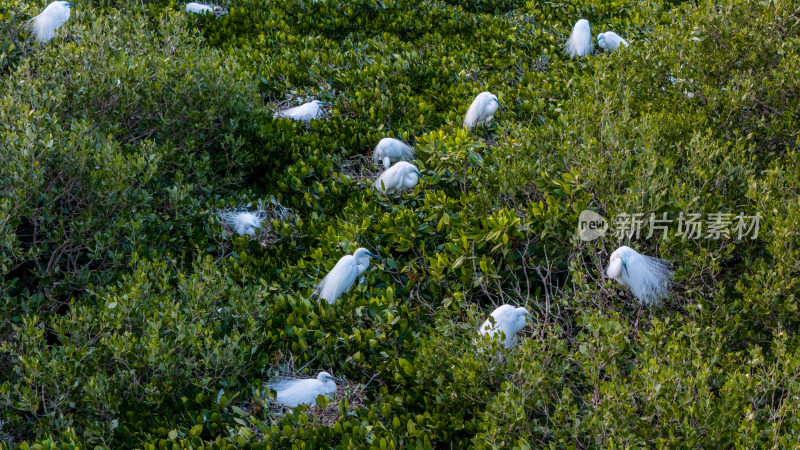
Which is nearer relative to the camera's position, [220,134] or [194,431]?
[194,431]

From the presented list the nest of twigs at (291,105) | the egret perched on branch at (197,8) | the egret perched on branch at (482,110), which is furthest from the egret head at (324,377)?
the egret perched on branch at (197,8)

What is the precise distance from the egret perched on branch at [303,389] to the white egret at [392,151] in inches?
90.9

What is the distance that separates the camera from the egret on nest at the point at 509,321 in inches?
166

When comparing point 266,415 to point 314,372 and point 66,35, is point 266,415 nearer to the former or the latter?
point 314,372

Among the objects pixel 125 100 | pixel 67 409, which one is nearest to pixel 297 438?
pixel 67 409

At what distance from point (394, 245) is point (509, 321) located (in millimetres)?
1153

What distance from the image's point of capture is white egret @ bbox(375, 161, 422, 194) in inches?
215

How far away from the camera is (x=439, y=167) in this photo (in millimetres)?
5555

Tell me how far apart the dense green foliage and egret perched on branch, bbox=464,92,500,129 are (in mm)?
144

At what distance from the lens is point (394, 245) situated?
201 inches

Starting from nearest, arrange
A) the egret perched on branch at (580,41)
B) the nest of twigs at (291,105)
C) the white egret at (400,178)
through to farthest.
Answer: the white egret at (400,178) → the nest of twigs at (291,105) → the egret perched on branch at (580,41)

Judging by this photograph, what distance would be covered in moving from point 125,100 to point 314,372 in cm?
270

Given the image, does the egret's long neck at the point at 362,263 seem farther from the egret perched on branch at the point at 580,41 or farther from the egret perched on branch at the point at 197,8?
the egret perched on branch at the point at 197,8

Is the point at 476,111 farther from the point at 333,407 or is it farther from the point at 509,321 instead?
the point at 333,407
